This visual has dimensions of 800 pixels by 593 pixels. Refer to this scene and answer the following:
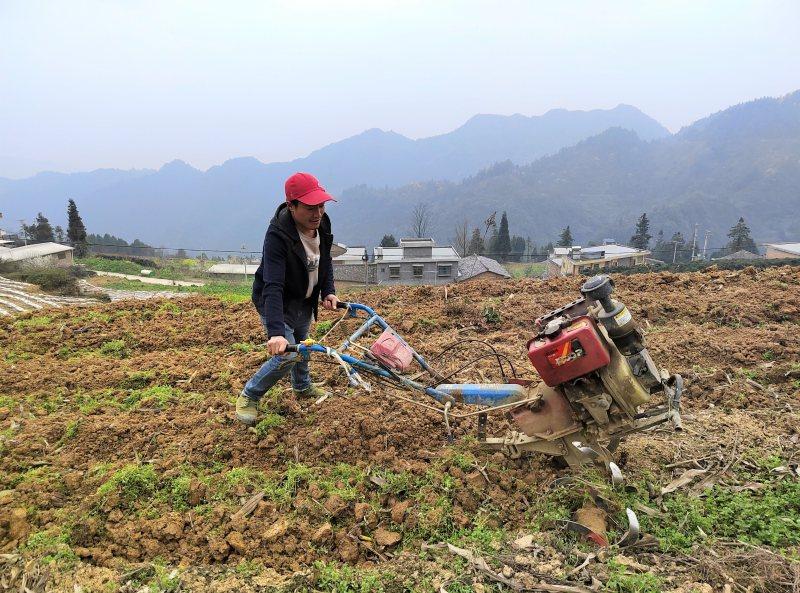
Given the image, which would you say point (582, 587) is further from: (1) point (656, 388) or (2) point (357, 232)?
(2) point (357, 232)

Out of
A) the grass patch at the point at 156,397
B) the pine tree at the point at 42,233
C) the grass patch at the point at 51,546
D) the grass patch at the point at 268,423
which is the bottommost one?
the grass patch at the point at 51,546

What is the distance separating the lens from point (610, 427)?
131 inches

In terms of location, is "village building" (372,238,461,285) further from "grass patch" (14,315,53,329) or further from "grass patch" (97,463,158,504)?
"grass patch" (97,463,158,504)

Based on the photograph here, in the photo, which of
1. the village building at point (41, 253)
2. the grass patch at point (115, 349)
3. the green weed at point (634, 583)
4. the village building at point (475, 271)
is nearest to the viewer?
the green weed at point (634, 583)

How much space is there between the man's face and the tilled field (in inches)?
58.4

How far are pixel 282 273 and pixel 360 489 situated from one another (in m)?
1.75

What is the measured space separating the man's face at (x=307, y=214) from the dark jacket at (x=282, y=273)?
0.33 feet

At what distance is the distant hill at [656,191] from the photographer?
125125 millimetres

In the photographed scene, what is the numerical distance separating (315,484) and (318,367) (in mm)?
2142

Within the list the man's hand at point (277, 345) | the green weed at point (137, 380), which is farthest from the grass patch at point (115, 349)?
the man's hand at point (277, 345)

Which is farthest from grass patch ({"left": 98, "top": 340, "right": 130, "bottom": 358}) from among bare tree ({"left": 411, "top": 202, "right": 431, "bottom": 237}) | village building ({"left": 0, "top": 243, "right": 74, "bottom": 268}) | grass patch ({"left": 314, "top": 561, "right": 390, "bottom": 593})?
bare tree ({"left": 411, "top": 202, "right": 431, "bottom": 237})

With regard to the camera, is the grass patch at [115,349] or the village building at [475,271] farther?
the village building at [475,271]

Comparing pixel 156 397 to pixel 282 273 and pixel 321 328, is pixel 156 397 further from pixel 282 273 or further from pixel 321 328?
pixel 321 328

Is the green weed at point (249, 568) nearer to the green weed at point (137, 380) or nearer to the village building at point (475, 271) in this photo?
the green weed at point (137, 380)
